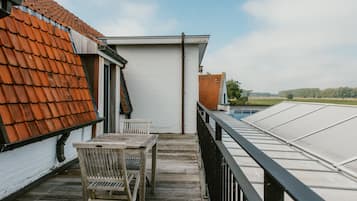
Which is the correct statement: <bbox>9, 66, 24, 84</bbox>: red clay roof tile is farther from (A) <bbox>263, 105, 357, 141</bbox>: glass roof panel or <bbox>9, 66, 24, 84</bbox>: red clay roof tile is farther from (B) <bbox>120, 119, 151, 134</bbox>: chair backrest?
(A) <bbox>263, 105, 357, 141</bbox>: glass roof panel

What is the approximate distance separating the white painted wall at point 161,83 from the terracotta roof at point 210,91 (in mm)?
3487

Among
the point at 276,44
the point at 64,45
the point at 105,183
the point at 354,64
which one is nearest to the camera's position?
the point at 105,183

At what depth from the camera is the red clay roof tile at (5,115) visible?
2312 mm

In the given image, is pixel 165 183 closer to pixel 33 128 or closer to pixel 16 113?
pixel 33 128

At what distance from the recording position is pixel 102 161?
7.04ft

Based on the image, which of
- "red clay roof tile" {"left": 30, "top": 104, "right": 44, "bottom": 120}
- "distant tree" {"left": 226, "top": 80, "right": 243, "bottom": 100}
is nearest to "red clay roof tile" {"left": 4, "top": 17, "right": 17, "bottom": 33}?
"red clay roof tile" {"left": 30, "top": 104, "right": 44, "bottom": 120}

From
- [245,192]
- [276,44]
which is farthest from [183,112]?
[276,44]

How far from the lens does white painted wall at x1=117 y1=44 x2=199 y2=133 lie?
295 inches

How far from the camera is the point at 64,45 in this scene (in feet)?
13.5

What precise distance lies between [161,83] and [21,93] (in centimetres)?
512

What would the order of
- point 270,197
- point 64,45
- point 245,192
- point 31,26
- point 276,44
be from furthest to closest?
point 276,44, point 64,45, point 31,26, point 245,192, point 270,197

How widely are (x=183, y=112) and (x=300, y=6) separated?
11.9 metres

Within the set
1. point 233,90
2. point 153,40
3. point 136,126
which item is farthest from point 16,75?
point 233,90

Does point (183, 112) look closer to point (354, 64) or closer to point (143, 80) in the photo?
point (143, 80)
